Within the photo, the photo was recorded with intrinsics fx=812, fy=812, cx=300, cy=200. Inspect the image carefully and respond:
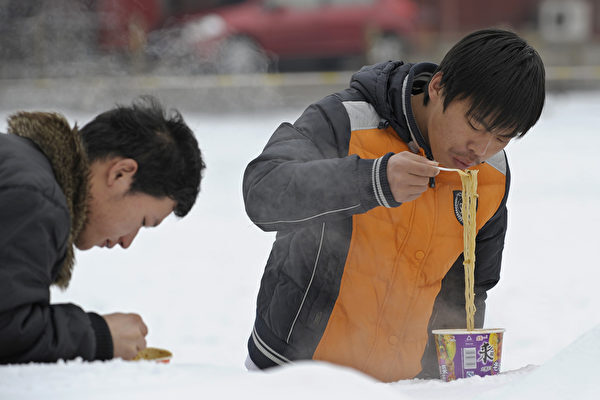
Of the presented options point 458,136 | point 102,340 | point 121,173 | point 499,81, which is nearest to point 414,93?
point 458,136

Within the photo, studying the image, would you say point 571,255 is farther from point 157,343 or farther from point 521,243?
point 157,343

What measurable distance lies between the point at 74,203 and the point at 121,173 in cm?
13

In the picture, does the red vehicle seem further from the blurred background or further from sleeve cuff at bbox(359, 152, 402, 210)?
sleeve cuff at bbox(359, 152, 402, 210)

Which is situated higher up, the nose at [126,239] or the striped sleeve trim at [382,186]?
the striped sleeve trim at [382,186]

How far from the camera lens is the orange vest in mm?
2215

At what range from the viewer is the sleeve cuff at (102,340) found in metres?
1.65

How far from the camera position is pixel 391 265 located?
7.31 feet

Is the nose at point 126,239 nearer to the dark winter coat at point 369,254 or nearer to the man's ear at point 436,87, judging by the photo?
the dark winter coat at point 369,254

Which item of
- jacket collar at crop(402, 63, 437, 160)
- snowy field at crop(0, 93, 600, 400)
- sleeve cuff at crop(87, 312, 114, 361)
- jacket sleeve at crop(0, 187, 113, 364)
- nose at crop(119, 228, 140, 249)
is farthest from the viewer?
jacket collar at crop(402, 63, 437, 160)

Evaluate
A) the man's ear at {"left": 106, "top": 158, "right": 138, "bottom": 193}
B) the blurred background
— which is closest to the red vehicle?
the blurred background

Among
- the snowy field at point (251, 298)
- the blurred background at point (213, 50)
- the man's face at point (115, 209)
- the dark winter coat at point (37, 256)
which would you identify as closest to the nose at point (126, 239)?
the man's face at point (115, 209)

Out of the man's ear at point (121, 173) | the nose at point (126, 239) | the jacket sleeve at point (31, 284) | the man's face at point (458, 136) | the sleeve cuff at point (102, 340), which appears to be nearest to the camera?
the jacket sleeve at point (31, 284)

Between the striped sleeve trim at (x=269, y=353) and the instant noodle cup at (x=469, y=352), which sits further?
the striped sleeve trim at (x=269, y=353)

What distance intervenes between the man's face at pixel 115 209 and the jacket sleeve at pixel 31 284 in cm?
21
